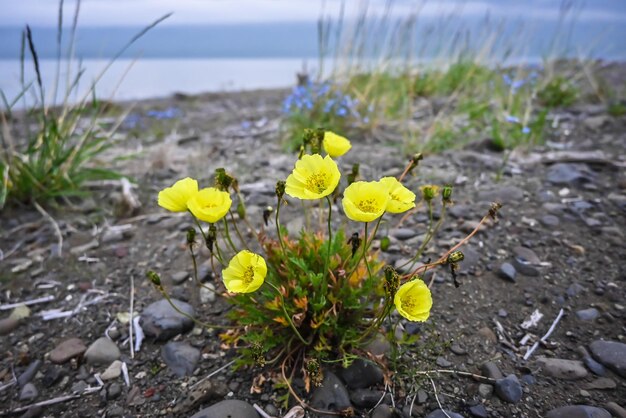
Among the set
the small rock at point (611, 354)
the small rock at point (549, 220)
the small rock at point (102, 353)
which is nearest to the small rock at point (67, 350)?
the small rock at point (102, 353)

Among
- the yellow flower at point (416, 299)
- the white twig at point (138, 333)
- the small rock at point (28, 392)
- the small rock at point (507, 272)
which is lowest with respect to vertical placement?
the small rock at point (28, 392)

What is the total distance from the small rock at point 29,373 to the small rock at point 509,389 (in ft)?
6.82

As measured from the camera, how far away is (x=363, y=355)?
1.75m

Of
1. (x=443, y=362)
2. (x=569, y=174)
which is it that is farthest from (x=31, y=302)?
(x=569, y=174)

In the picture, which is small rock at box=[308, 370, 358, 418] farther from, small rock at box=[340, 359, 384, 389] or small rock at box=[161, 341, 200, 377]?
small rock at box=[161, 341, 200, 377]

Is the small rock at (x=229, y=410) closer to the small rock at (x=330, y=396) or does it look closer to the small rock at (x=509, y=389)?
the small rock at (x=330, y=396)

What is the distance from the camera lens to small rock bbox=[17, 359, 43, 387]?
1875 millimetres

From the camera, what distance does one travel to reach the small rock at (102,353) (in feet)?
6.42

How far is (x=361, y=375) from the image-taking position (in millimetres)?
1707

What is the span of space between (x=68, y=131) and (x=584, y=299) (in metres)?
3.75

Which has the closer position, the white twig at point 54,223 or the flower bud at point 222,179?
the flower bud at point 222,179

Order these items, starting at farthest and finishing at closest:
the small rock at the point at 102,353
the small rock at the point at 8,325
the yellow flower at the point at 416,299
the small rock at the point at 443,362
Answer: the small rock at the point at 8,325, the small rock at the point at 102,353, the small rock at the point at 443,362, the yellow flower at the point at 416,299

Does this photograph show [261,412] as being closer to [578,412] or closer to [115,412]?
[115,412]

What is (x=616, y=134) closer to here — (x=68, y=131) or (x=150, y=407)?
(x=150, y=407)
